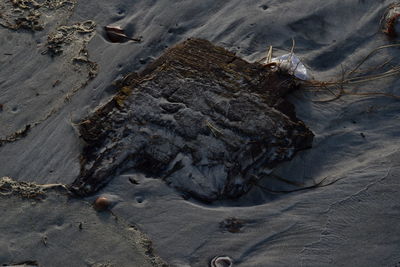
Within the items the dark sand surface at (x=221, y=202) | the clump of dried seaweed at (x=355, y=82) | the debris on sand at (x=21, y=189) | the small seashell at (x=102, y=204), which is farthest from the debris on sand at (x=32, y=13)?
the clump of dried seaweed at (x=355, y=82)

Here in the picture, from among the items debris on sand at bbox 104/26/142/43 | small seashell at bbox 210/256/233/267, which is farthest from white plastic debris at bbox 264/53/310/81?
small seashell at bbox 210/256/233/267

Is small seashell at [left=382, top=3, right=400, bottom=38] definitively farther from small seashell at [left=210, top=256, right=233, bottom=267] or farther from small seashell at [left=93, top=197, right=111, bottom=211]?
small seashell at [left=93, top=197, right=111, bottom=211]

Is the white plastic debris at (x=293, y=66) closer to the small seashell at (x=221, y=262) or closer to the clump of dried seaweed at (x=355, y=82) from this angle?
the clump of dried seaweed at (x=355, y=82)

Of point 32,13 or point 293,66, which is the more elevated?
point 32,13

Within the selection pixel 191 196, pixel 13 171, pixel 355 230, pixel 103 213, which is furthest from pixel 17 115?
pixel 355 230

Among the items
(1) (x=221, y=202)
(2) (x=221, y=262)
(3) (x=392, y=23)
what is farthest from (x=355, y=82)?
(2) (x=221, y=262)

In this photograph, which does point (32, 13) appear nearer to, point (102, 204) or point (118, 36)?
point (118, 36)
